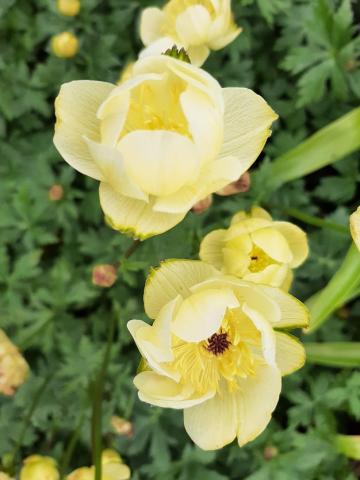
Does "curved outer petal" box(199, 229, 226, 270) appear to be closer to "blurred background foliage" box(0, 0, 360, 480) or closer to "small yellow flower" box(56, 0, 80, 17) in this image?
"blurred background foliage" box(0, 0, 360, 480)

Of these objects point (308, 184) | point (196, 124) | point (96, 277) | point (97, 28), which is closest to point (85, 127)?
point (196, 124)

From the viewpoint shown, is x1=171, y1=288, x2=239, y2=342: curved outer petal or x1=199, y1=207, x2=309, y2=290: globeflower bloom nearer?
x1=171, y1=288, x2=239, y2=342: curved outer petal

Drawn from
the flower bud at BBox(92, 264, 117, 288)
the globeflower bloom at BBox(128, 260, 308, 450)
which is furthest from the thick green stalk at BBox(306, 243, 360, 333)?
the flower bud at BBox(92, 264, 117, 288)

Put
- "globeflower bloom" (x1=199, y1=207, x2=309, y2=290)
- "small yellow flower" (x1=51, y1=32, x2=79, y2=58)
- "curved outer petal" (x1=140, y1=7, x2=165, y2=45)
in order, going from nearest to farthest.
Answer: "globeflower bloom" (x1=199, y1=207, x2=309, y2=290)
"curved outer petal" (x1=140, y1=7, x2=165, y2=45)
"small yellow flower" (x1=51, y1=32, x2=79, y2=58)

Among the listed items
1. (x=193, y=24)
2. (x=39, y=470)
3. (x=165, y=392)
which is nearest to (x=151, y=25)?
A: (x=193, y=24)

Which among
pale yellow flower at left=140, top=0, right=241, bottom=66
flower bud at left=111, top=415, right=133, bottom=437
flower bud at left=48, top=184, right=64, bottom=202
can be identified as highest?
pale yellow flower at left=140, top=0, right=241, bottom=66

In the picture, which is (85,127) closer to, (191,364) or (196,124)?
(196,124)
